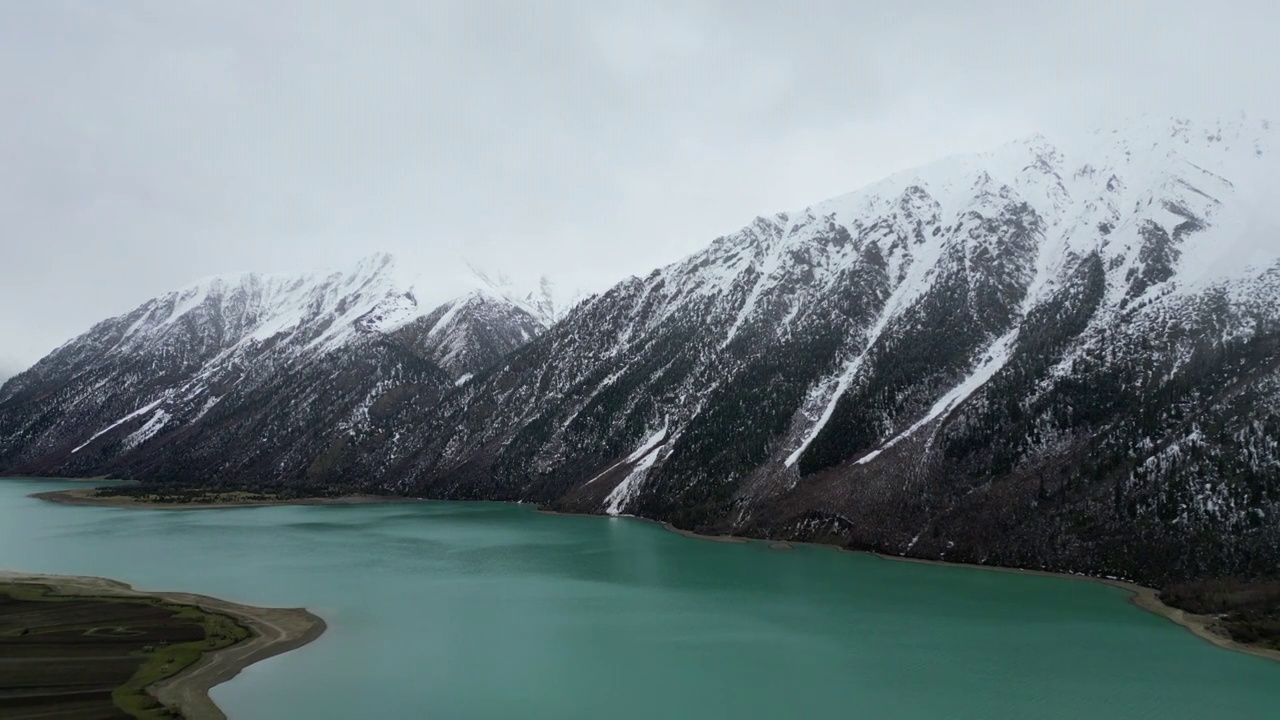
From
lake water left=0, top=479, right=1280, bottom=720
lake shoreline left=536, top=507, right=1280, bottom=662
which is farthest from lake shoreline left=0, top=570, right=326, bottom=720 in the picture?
lake shoreline left=536, top=507, right=1280, bottom=662

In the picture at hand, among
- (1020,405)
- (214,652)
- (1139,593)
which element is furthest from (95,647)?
(1020,405)

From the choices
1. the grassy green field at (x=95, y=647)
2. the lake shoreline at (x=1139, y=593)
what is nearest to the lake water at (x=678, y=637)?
the lake shoreline at (x=1139, y=593)

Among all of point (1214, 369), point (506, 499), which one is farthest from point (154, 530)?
point (1214, 369)

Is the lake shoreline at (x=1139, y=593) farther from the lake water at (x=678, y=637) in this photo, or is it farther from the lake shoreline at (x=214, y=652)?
the lake shoreline at (x=214, y=652)

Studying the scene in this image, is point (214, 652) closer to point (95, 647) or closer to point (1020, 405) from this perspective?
point (95, 647)

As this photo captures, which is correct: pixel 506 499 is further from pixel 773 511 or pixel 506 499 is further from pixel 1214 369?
pixel 1214 369

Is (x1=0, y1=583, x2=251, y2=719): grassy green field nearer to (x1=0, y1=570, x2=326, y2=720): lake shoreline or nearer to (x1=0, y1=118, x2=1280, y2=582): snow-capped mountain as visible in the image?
(x1=0, y1=570, x2=326, y2=720): lake shoreline
